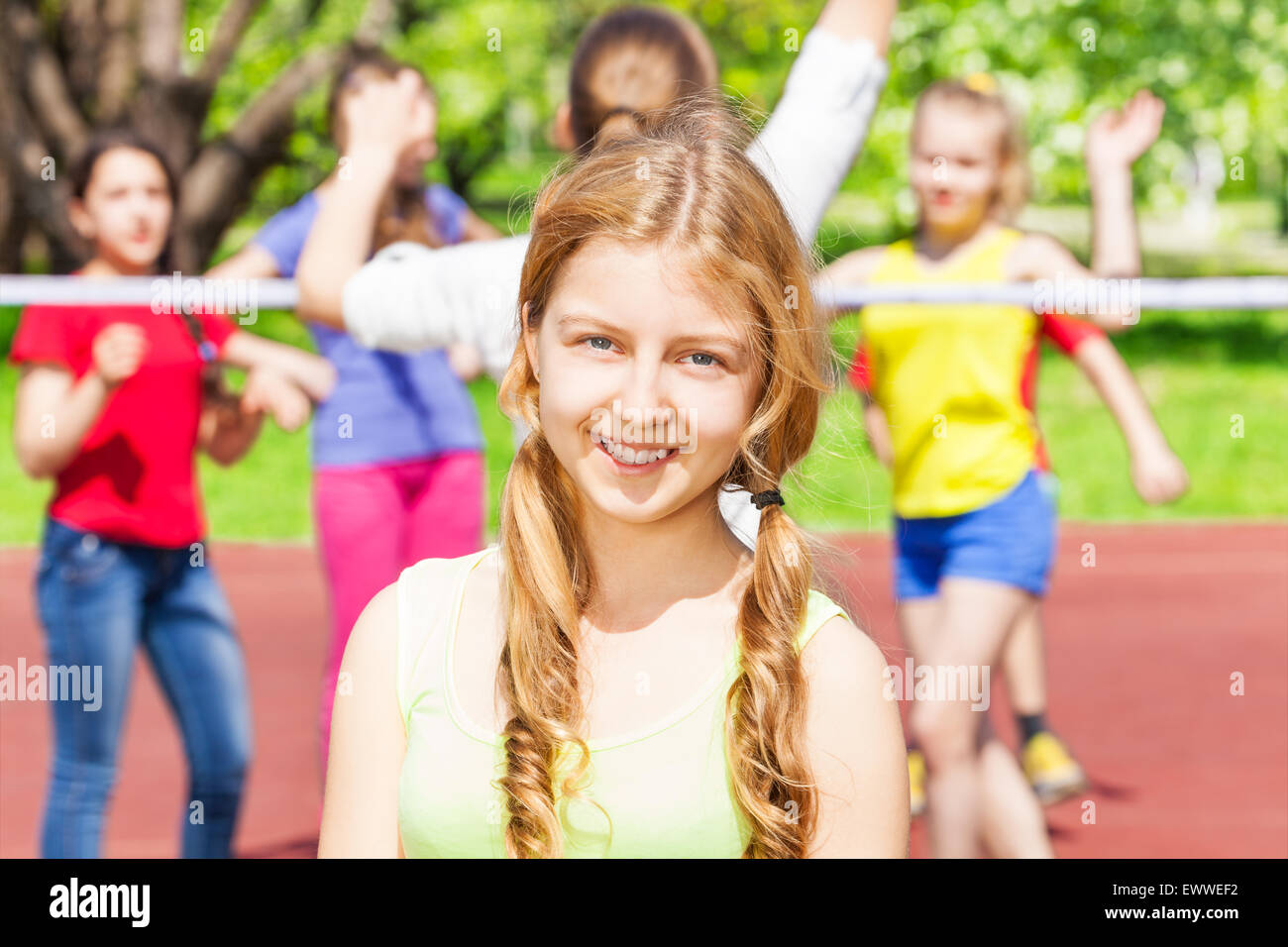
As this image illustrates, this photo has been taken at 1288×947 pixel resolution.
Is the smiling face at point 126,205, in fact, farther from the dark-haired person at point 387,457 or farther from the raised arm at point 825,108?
the raised arm at point 825,108

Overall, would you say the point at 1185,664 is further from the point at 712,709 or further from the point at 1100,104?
the point at 1100,104

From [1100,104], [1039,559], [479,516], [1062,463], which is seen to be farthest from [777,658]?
[1100,104]

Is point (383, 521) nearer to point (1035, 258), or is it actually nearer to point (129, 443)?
point (129, 443)

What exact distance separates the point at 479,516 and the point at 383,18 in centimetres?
1350

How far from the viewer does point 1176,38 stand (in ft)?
55.2

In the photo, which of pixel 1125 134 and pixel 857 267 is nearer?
pixel 1125 134

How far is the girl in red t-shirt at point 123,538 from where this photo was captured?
371 centimetres

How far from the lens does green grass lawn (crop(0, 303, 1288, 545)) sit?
1105 centimetres

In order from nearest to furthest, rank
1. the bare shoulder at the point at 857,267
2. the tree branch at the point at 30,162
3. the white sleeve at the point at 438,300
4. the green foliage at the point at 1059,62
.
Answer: the white sleeve at the point at 438,300, the bare shoulder at the point at 857,267, the tree branch at the point at 30,162, the green foliage at the point at 1059,62

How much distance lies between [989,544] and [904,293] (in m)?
0.68

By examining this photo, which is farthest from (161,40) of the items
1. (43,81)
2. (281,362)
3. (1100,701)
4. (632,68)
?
(632,68)

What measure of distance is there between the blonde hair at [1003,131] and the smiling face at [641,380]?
286cm

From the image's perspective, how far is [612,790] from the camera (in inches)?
63.6

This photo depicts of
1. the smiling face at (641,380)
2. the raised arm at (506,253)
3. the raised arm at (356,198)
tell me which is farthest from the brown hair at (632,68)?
the smiling face at (641,380)
